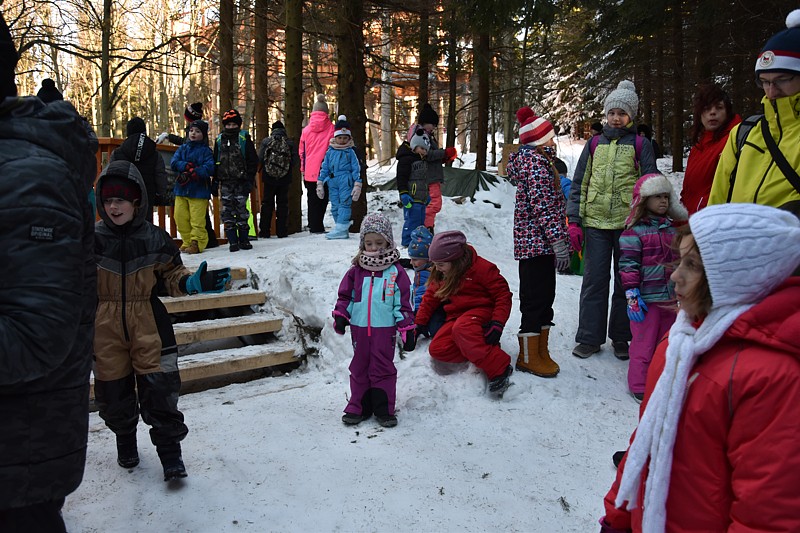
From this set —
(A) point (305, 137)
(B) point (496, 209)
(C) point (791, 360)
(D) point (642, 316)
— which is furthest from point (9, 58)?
(B) point (496, 209)

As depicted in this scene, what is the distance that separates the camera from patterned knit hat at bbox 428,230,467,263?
16.1 ft

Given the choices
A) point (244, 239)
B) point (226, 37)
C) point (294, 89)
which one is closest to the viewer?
point (244, 239)

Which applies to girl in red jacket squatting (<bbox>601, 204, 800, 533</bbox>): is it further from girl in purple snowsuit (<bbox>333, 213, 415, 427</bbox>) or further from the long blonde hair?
the long blonde hair

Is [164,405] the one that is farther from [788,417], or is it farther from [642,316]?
[642,316]

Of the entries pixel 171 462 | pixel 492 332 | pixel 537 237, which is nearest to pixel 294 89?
pixel 537 237

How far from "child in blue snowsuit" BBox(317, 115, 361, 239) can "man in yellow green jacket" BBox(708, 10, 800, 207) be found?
6.42 m

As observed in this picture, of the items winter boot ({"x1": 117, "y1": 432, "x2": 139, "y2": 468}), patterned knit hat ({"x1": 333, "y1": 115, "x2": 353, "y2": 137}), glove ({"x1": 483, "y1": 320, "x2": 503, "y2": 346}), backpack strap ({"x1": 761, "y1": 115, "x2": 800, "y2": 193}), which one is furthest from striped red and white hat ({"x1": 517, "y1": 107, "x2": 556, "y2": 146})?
patterned knit hat ({"x1": 333, "y1": 115, "x2": 353, "y2": 137})

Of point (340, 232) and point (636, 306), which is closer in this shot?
point (636, 306)

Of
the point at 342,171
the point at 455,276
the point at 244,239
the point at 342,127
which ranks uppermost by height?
the point at 342,127

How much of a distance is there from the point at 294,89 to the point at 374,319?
675cm

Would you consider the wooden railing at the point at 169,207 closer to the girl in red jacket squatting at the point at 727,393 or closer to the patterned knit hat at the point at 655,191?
the patterned knit hat at the point at 655,191

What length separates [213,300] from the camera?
6230 mm

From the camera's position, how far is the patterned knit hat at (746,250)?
5.18 ft

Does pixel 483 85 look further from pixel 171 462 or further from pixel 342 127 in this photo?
pixel 171 462
